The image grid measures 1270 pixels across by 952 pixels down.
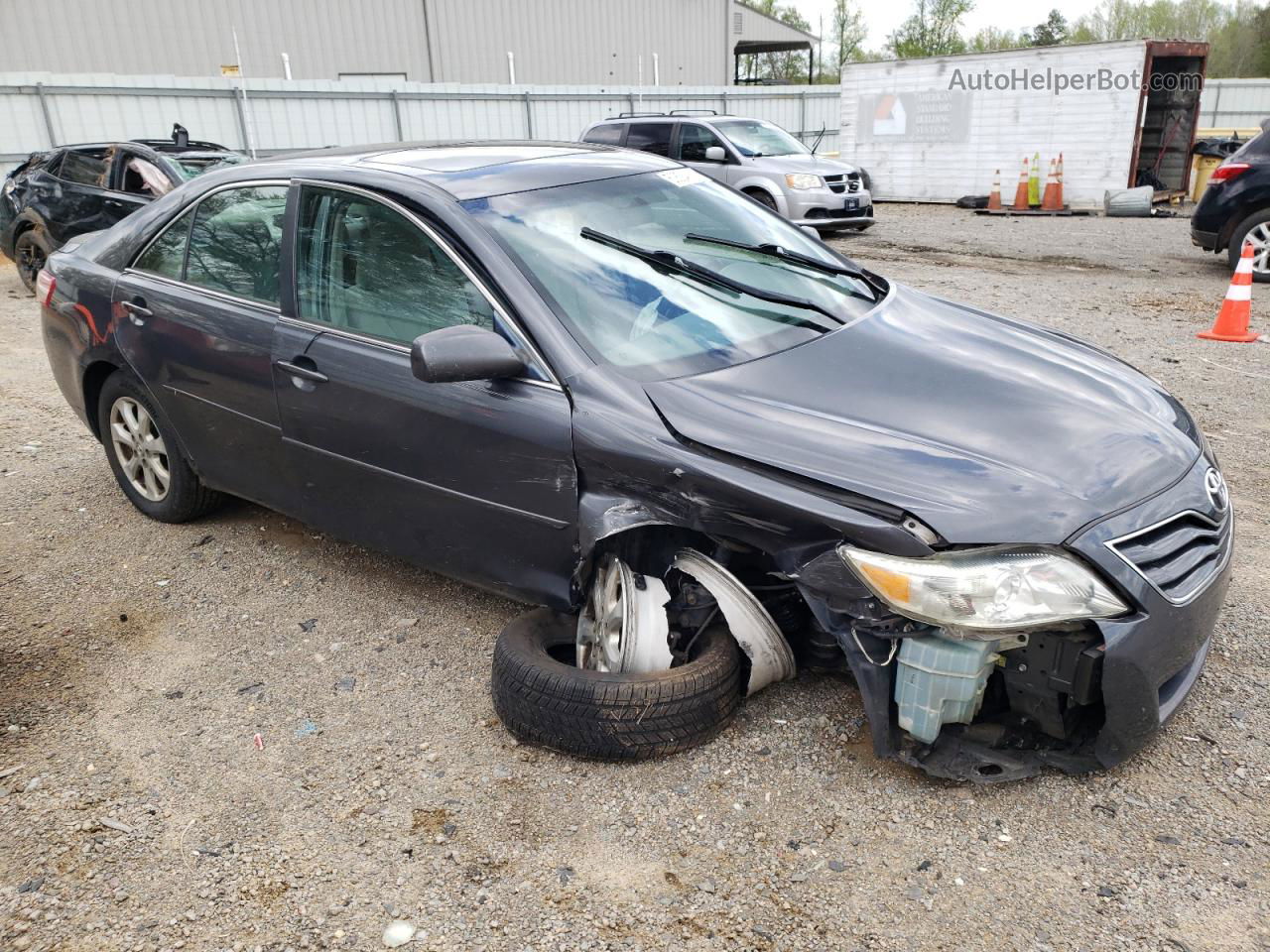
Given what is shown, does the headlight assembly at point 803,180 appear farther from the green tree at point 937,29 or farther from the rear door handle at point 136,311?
the green tree at point 937,29

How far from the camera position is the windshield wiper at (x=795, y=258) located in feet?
11.8

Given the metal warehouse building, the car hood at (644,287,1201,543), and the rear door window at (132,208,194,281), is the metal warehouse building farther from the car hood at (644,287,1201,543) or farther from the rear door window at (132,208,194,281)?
the car hood at (644,287,1201,543)

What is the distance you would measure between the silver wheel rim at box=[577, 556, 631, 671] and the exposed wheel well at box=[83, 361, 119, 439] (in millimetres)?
2747

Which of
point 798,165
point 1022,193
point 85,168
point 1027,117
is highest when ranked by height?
point 85,168

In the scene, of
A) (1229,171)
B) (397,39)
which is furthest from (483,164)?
(397,39)

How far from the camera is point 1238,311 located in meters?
7.56

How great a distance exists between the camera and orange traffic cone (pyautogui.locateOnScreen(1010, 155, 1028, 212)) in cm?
1761

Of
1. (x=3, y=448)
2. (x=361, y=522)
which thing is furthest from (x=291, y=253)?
(x=3, y=448)

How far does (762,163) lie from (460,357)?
40.2 feet

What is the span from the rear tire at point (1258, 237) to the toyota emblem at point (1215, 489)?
28.2 feet

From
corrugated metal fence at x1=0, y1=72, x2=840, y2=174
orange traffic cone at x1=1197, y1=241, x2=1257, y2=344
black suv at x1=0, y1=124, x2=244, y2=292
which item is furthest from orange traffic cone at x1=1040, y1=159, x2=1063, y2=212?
black suv at x1=0, y1=124, x2=244, y2=292

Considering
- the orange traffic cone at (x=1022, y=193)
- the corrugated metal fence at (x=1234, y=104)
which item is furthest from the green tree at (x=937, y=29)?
the orange traffic cone at (x=1022, y=193)

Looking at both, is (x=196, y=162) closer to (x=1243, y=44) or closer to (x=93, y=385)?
(x=93, y=385)

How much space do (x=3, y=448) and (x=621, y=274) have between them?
471 cm
